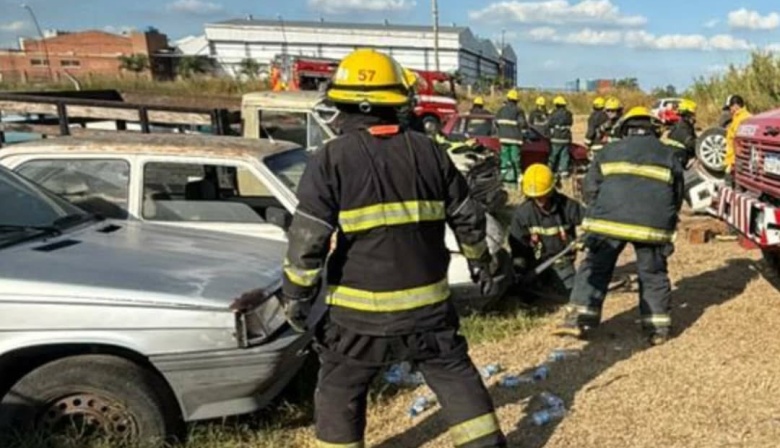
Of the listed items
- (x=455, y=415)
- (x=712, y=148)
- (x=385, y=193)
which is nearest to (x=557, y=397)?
(x=455, y=415)

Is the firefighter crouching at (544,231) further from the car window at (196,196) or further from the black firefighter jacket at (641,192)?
the car window at (196,196)

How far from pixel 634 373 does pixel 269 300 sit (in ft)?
7.50

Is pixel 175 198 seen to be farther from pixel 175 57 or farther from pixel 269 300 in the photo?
→ pixel 175 57

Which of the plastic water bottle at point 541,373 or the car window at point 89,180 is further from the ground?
the car window at point 89,180

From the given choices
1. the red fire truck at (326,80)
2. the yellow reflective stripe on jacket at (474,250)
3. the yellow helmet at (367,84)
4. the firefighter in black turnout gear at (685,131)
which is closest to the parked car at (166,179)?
the yellow reflective stripe on jacket at (474,250)

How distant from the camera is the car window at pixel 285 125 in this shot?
27.0ft

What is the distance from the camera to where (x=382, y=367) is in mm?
2836

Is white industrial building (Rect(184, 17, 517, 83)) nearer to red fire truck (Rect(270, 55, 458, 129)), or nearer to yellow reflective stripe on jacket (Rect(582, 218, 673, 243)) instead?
red fire truck (Rect(270, 55, 458, 129))

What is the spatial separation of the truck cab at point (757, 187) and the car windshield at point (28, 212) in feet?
14.1

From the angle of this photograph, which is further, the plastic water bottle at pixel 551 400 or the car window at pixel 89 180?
the car window at pixel 89 180

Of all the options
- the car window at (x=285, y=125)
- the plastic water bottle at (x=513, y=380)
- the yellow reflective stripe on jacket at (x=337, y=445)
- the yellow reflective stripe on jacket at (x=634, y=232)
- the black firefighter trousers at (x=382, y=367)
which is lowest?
the plastic water bottle at (x=513, y=380)

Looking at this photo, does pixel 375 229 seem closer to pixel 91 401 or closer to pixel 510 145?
pixel 91 401

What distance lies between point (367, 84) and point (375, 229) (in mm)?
538

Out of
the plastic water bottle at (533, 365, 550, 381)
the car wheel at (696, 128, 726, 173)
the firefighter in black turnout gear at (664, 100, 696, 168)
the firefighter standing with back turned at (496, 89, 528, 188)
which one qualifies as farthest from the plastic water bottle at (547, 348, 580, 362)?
the firefighter standing with back turned at (496, 89, 528, 188)
